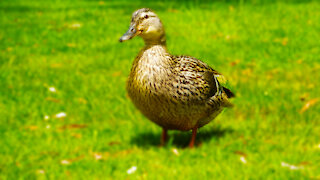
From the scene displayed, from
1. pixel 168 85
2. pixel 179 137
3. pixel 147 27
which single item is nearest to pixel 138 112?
pixel 179 137

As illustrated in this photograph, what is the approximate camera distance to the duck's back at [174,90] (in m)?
1.56

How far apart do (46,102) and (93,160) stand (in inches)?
65.7

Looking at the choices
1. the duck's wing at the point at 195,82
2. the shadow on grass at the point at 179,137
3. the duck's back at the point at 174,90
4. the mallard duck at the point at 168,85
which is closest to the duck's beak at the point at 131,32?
the mallard duck at the point at 168,85

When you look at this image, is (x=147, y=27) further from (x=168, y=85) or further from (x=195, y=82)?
(x=195, y=82)

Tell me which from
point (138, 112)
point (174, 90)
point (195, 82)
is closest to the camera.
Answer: point (174, 90)

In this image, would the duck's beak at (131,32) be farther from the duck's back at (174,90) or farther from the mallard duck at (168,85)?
the duck's back at (174,90)

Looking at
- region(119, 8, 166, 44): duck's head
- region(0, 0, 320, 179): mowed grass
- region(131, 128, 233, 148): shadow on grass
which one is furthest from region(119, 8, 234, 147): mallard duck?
→ region(131, 128, 233, 148): shadow on grass

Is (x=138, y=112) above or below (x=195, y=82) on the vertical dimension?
below

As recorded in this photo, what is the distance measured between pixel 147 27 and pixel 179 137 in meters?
2.94

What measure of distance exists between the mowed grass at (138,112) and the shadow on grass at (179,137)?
0.01 metres

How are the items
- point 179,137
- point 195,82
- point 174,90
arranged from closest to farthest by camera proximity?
point 174,90 → point 195,82 → point 179,137

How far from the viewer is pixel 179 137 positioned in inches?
171

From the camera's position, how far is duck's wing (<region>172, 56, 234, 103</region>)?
56.2 inches

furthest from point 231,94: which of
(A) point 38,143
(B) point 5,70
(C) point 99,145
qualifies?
(B) point 5,70
